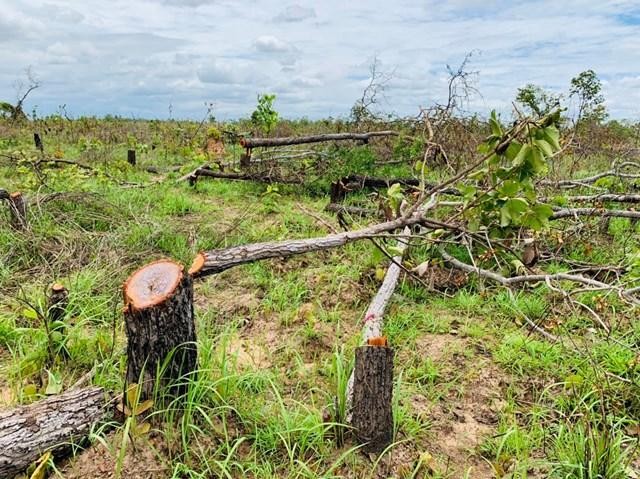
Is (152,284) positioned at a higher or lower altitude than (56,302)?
higher

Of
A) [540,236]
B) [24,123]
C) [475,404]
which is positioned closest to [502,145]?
[475,404]

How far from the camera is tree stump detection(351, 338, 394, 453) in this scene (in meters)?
2.05

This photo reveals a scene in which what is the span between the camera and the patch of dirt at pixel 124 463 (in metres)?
1.82

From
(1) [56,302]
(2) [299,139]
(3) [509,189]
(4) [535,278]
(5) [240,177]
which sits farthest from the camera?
(5) [240,177]

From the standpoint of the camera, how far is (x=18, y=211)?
4281 millimetres

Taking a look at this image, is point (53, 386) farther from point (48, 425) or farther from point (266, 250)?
point (266, 250)

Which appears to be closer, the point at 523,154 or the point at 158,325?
the point at 158,325

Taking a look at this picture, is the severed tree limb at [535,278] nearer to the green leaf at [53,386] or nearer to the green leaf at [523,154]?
the green leaf at [523,154]

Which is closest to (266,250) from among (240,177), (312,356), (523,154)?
(312,356)

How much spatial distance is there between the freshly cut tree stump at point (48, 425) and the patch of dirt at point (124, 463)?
0.25ft

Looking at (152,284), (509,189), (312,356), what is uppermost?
(509,189)

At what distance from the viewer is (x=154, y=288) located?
1.99 metres

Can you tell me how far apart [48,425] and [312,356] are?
150cm

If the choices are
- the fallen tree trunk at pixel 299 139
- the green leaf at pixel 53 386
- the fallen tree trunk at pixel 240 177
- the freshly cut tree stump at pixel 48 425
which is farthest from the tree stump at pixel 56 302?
the fallen tree trunk at pixel 240 177
